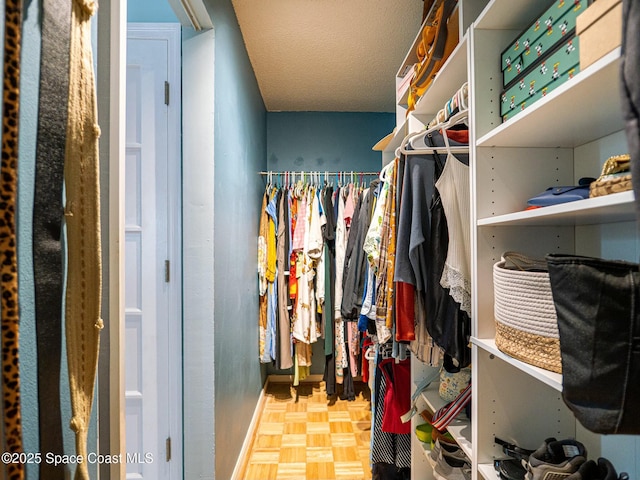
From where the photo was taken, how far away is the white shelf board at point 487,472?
101cm

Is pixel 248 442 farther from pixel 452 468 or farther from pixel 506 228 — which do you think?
pixel 506 228

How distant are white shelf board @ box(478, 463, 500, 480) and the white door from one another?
3.87 ft

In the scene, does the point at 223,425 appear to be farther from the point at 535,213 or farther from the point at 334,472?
the point at 535,213

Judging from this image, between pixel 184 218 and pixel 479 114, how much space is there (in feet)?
3.87

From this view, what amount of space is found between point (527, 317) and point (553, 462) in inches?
16.8

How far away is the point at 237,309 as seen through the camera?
2.13 meters

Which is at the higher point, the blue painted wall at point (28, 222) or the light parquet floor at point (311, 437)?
the blue painted wall at point (28, 222)

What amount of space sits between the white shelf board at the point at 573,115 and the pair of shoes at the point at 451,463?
1151 mm

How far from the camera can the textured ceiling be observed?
2051 millimetres

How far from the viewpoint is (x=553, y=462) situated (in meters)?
0.96

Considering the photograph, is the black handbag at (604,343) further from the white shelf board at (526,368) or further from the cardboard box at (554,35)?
the cardboard box at (554,35)

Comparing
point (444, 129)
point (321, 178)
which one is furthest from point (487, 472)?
point (321, 178)

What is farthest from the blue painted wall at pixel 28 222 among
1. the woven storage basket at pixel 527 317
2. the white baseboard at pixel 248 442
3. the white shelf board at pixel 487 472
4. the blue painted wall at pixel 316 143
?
the blue painted wall at pixel 316 143

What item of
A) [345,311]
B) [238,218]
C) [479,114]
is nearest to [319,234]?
[345,311]
